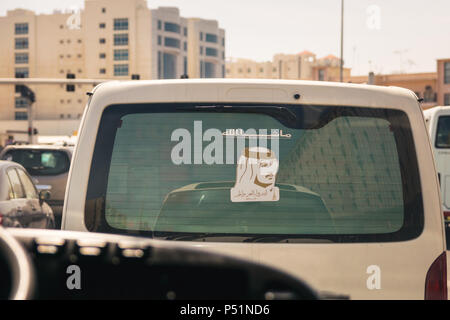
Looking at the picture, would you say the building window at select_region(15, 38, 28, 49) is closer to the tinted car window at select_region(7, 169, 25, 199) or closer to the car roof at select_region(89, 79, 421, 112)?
the tinted car window at select_region(7, 169, 25, 199)

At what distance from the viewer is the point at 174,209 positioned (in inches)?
120

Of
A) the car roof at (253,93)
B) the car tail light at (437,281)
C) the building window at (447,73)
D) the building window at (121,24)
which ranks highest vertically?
the building window at (121,24)

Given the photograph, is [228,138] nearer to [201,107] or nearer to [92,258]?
[201,107]

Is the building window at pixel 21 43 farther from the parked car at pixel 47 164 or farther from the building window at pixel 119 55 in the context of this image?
the parked car at pixel 47 164

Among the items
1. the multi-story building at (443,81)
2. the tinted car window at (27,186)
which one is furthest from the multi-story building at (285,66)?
the tinted car window at (27,186)

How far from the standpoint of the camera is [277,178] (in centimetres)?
303

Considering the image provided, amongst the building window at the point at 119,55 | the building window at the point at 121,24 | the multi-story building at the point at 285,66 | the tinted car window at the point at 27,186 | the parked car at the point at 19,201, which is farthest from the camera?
the multi-story building at the point at 285,66

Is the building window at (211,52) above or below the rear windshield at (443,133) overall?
above

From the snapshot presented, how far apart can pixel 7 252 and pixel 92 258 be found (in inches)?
7.9

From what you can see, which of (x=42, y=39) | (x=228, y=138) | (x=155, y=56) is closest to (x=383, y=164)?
(x=228, y=138)

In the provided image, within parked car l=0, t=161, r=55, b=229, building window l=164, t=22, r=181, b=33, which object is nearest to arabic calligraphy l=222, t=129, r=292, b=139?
parked car l=0, t=161, r=55, b=229

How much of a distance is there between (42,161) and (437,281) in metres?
15.0

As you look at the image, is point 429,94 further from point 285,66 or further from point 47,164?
point 47,164

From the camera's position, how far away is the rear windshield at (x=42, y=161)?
55.6ft
